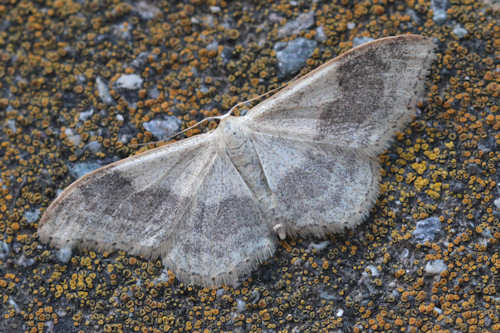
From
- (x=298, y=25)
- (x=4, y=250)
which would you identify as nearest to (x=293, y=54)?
(x=298, y=25)

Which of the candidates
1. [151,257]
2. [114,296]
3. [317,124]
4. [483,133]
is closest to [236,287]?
[151,257]

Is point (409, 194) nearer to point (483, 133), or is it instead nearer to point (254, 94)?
point (483, 133)

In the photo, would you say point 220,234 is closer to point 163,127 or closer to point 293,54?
point 163,127

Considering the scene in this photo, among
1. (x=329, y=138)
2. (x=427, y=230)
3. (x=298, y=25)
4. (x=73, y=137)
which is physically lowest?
(x=427, y=230)

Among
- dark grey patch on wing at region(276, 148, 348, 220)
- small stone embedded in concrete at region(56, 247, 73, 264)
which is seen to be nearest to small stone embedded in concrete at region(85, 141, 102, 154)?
small stone embedded in concrete at region(56, 247, 73, 264)

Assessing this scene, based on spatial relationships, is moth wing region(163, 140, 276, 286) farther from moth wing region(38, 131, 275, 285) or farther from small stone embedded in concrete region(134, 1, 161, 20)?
small stone embedded in concrete region(134, 1, 161, 20)

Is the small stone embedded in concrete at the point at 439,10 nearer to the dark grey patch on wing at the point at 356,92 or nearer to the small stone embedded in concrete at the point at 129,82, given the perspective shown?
the dark grey patch on wing at the point at 356,92

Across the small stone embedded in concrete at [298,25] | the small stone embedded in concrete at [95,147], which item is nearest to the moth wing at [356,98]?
the small stone embedded in concrete at [298,25]
